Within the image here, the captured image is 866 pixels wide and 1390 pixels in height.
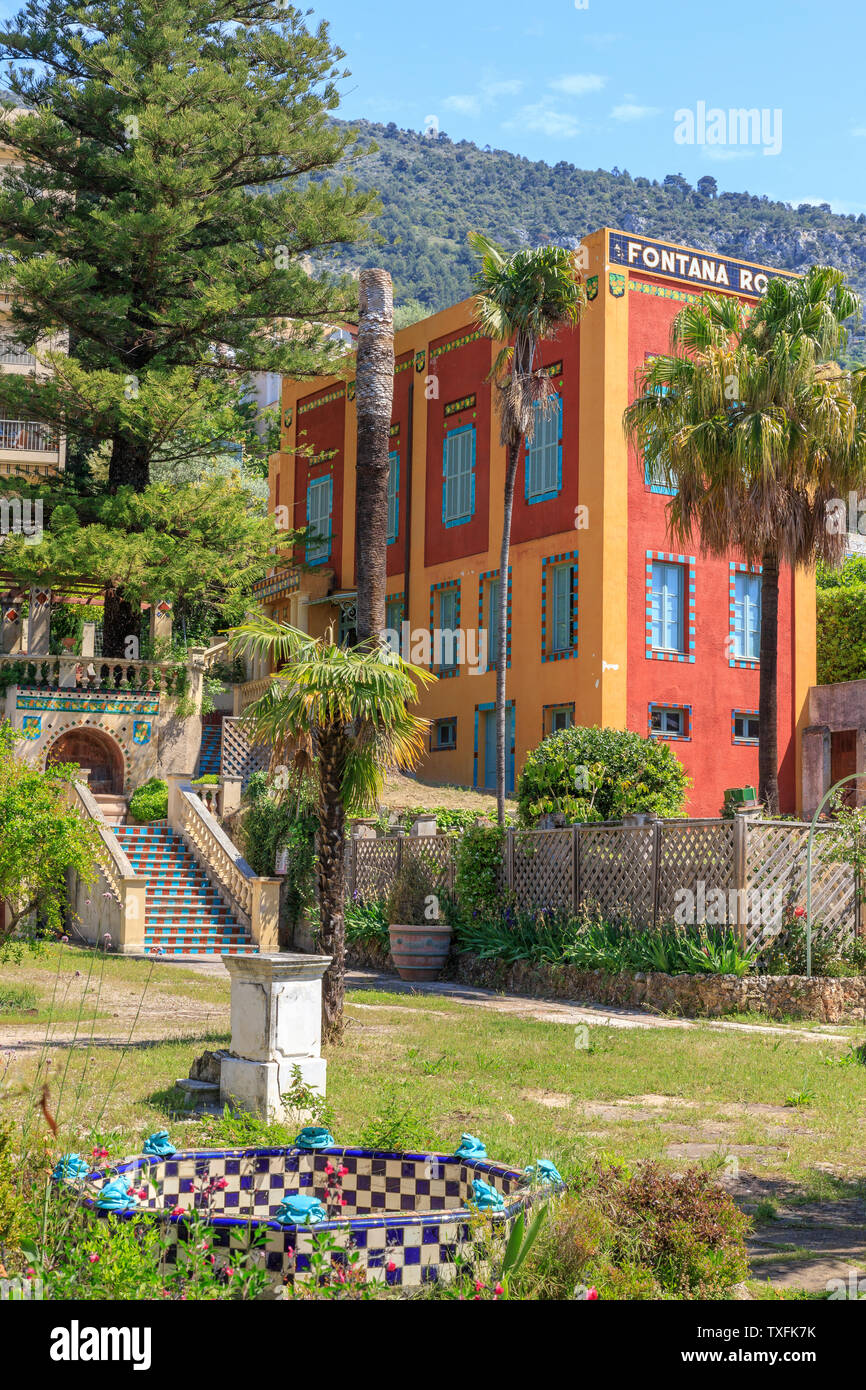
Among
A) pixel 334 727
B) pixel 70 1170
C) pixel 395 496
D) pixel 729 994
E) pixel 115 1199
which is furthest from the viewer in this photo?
pixel 395 496

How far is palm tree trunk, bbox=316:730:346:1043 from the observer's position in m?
12.6

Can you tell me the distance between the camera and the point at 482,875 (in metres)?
20.2

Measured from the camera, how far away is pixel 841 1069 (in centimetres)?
1184

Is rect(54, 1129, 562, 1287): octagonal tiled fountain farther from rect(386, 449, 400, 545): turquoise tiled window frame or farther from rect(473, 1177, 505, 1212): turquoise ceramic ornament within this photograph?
rect(386, 449, 400, 545): turquoise tiled window frame

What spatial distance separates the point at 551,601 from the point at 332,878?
1683cm

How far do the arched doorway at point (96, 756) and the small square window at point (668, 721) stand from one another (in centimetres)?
1182

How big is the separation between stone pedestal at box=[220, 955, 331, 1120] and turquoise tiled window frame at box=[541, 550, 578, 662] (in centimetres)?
1894

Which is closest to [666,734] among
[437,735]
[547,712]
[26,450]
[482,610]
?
[547,712]

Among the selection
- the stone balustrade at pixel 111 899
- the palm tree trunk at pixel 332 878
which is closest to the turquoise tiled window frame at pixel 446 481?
the stone balustrade at pixel 111 899

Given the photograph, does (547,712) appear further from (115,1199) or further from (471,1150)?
(115,1199)

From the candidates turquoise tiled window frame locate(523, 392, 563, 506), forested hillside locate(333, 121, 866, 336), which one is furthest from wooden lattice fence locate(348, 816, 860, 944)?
forested hillside locate(333, 121, 866, 336)

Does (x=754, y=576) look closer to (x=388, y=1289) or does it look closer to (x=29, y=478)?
(x=29, y=478)

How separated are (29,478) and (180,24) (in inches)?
472

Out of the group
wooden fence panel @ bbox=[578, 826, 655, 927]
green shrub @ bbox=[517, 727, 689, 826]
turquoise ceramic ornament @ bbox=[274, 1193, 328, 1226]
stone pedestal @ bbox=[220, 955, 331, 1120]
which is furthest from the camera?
green shrub @ bbox=[517, 727, 689, 826]
